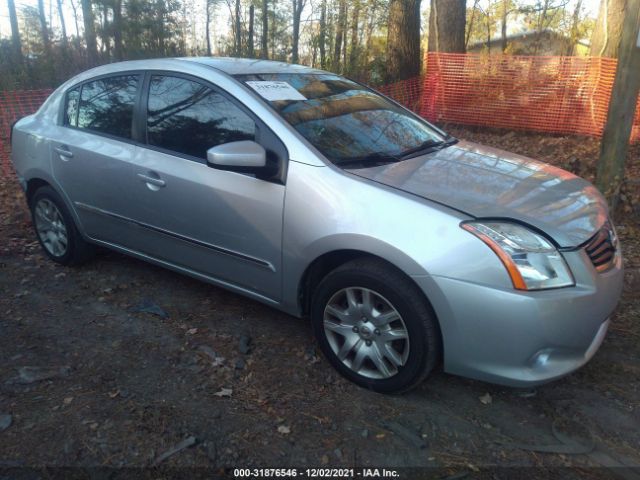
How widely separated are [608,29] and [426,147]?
26.2 ft

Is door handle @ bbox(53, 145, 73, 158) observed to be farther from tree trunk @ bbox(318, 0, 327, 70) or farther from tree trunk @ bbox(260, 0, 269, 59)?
tree trunk @ bbox(260, 0, 269, 59)

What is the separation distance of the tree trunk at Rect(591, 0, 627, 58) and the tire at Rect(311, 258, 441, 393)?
8.64 metres

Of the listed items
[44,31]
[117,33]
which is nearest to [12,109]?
[117,33]

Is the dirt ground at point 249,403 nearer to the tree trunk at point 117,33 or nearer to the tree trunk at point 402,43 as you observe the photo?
the tree trunk at point 402,43

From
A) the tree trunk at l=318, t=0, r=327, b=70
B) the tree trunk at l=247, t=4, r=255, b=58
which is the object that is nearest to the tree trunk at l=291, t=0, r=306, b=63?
the tree trunk at l=318, t=0, r=327, b=70

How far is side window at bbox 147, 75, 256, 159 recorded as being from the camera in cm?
331

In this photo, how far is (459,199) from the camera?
2.69 meters

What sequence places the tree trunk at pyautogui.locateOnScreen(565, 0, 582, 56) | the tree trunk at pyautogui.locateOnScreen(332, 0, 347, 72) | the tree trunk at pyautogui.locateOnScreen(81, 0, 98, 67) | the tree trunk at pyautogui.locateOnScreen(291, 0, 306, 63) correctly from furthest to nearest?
the tree trunk at pyautogui.locateOnScreen(291, 0, 306, 63)
the tree trunk at pyautogui.locateOnScreen(332, 0, 347, 72)
the tree trunk at pyautogui.locateOnScreen(565, 0, 582, 56)
the tree trunk at pyautogui.locateOnScreen(81, 0, 98, 67)

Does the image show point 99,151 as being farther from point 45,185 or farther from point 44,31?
point 44,31

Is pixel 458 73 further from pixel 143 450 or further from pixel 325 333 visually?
pixel 143 450

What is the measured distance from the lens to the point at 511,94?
903cm

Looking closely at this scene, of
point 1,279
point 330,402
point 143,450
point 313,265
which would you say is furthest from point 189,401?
point 1,279

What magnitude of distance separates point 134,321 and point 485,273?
2.42m

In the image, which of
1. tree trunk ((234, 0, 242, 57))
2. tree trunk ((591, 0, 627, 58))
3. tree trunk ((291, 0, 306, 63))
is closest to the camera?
tree trunk ((591, 0, 627, 58))
